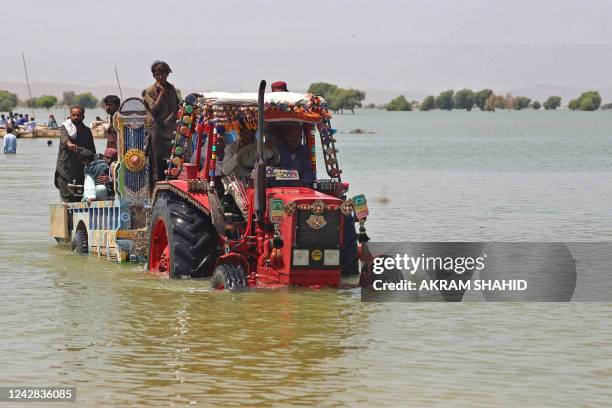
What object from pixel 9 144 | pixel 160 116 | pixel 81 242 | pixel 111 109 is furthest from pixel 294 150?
pixel 9 144

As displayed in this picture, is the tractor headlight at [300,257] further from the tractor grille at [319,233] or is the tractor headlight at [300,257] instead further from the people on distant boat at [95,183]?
the people on distant boat at [95,183]

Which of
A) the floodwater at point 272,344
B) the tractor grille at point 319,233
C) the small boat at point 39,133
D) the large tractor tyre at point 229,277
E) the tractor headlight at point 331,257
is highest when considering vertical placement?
the tractor grille at point 319,233

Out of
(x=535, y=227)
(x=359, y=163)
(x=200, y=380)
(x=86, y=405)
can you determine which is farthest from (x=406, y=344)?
(x=359, y=163)

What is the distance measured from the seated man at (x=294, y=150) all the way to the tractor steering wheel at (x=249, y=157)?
157 millimetres

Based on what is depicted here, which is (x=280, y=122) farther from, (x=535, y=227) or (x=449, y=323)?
(x=535, y=227)

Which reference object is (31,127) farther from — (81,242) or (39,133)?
(81,242)

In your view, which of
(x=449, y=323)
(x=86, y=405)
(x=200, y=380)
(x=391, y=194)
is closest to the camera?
(x=86, y=405)

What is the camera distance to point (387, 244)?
20297 millimetres

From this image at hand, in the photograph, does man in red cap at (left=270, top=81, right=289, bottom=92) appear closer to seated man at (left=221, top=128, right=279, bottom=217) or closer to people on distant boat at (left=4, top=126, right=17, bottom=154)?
seated man at (left=221, top=128, right=279, bottom=217)

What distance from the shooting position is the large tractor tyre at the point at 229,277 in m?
14.4

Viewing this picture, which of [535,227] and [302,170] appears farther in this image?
[535,227]

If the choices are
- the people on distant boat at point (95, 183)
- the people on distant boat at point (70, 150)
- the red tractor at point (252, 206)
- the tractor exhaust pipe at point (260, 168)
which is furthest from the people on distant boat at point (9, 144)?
the tractor exhaust pipe at point (260, 168)

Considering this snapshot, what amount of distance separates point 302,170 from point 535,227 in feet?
30.7

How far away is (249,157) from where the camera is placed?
1559 cm
